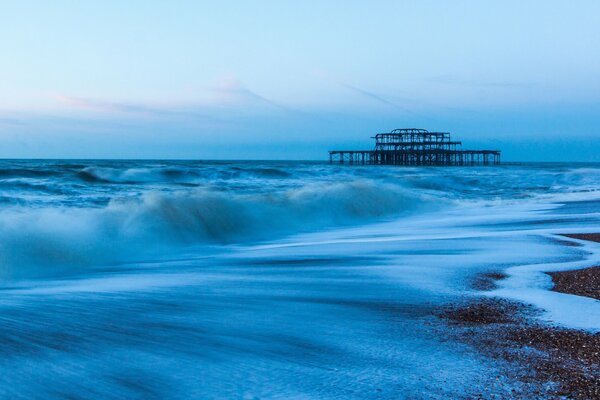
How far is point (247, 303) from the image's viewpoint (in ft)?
17.2

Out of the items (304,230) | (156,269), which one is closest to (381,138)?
(304,230)

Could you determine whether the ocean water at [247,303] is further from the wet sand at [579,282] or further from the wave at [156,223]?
the wet sand at [579,282]

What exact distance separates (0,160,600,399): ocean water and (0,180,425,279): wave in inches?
2.0

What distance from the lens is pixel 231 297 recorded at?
550cm

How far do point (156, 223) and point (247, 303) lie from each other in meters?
6.50

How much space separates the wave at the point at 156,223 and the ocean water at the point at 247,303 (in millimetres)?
50

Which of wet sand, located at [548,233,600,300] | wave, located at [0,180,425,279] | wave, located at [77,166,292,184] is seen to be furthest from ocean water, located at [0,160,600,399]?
wave, located at [77,166,292,184]

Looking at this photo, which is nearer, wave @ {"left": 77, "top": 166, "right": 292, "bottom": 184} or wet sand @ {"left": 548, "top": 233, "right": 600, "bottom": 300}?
wet sand @ {"left": 548, "top": 233, "right": 600, "bottom": 300}

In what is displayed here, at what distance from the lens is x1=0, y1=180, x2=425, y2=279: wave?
324 inches

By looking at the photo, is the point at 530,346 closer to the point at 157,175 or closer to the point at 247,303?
the point at 247,303

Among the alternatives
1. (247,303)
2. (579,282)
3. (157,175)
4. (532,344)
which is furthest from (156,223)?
(157,175)

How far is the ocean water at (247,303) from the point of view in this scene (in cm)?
337

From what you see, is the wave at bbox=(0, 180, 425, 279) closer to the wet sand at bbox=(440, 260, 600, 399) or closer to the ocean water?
the ocean water

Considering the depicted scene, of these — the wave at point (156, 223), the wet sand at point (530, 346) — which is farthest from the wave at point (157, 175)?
the wet sand at point (530, 346)
